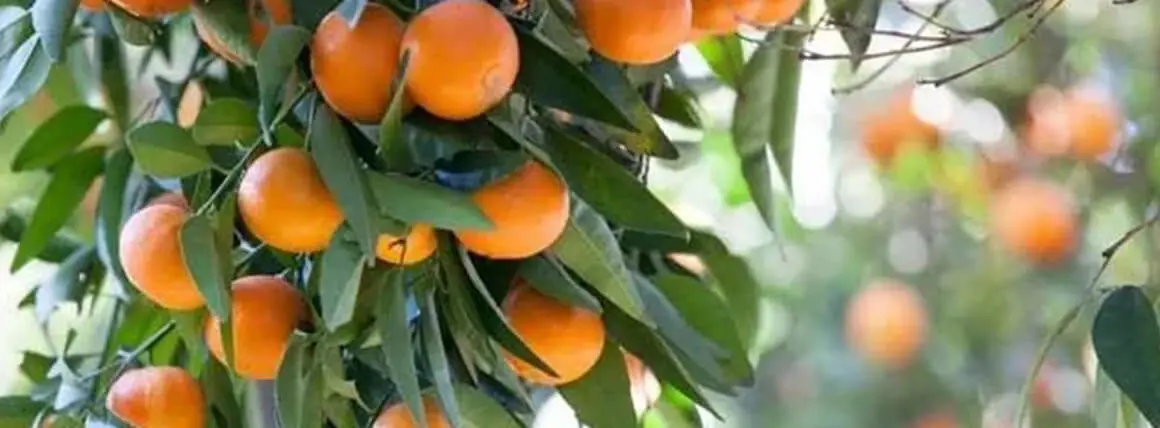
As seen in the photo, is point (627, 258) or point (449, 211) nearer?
point (449, 211)

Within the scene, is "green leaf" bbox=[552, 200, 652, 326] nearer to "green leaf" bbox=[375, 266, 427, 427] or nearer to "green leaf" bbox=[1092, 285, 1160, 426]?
"green leaf" bbox=[375, 266, 427, 427]

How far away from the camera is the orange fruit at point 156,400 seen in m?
0.54

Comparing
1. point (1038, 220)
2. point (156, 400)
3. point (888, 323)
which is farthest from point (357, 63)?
point (888, 323)

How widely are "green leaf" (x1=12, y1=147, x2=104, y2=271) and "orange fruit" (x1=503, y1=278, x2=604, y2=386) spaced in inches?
8.7

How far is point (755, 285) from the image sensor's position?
78cm

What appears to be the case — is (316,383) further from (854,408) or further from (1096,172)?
(854,408)

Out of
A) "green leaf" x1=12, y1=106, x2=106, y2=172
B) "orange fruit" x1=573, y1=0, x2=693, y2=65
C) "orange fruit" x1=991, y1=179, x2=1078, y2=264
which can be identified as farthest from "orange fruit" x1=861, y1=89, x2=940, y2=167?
"orange fruit" x1=573, y1=0, x2=693, y2=65

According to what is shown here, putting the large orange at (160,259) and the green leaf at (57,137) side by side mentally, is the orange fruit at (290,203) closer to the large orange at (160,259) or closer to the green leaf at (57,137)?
the large orange at (160,259)

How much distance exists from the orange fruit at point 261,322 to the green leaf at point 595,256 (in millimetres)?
75

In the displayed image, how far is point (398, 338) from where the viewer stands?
1.57 ft

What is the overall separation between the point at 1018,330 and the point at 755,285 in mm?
827

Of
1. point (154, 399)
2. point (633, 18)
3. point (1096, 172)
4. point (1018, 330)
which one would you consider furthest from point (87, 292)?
point (1018, 330)

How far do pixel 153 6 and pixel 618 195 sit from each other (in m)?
0.14

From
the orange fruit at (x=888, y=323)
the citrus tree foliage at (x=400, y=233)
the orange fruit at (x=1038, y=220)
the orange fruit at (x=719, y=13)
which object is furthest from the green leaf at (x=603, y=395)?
the orange fruit at (x=888, y=323)
